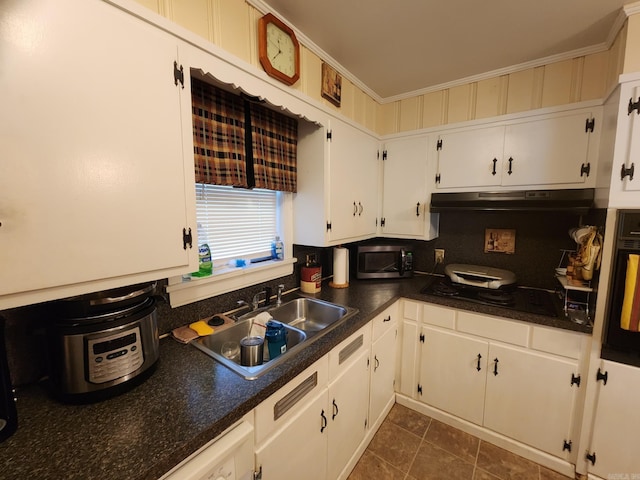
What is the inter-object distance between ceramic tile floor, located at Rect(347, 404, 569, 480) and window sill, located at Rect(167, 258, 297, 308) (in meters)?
1.27

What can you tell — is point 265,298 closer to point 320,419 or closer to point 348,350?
point 348,350

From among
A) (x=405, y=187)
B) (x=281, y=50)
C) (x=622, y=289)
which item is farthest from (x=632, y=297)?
(x=281, y=50)

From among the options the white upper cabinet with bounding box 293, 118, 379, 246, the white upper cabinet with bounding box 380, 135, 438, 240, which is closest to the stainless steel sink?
the white upper cabinet with bounding box 293, 118, 379, 246

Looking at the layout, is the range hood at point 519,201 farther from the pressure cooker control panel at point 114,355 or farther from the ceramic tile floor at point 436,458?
the pressure cooker control panel at point 114,355

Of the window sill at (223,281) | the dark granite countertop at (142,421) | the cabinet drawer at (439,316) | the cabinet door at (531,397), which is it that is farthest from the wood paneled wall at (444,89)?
the cabinet door at (531,397)

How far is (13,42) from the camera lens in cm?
65

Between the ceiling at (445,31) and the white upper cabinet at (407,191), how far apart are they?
0.55 meters

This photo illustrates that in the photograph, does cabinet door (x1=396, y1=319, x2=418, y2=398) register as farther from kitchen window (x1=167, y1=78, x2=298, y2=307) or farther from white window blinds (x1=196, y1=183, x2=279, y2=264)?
white window blinds (x1=196, y1=183, x2=279, y2=264)

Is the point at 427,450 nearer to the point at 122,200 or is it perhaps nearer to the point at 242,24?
the point at 122,200

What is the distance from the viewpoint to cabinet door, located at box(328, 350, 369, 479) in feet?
→ 4.45

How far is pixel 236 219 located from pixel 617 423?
2301 millimetres

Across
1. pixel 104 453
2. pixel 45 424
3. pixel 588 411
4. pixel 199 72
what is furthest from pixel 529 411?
pixel 199 72

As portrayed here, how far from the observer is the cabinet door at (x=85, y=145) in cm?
66

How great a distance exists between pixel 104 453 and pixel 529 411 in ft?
6.97
